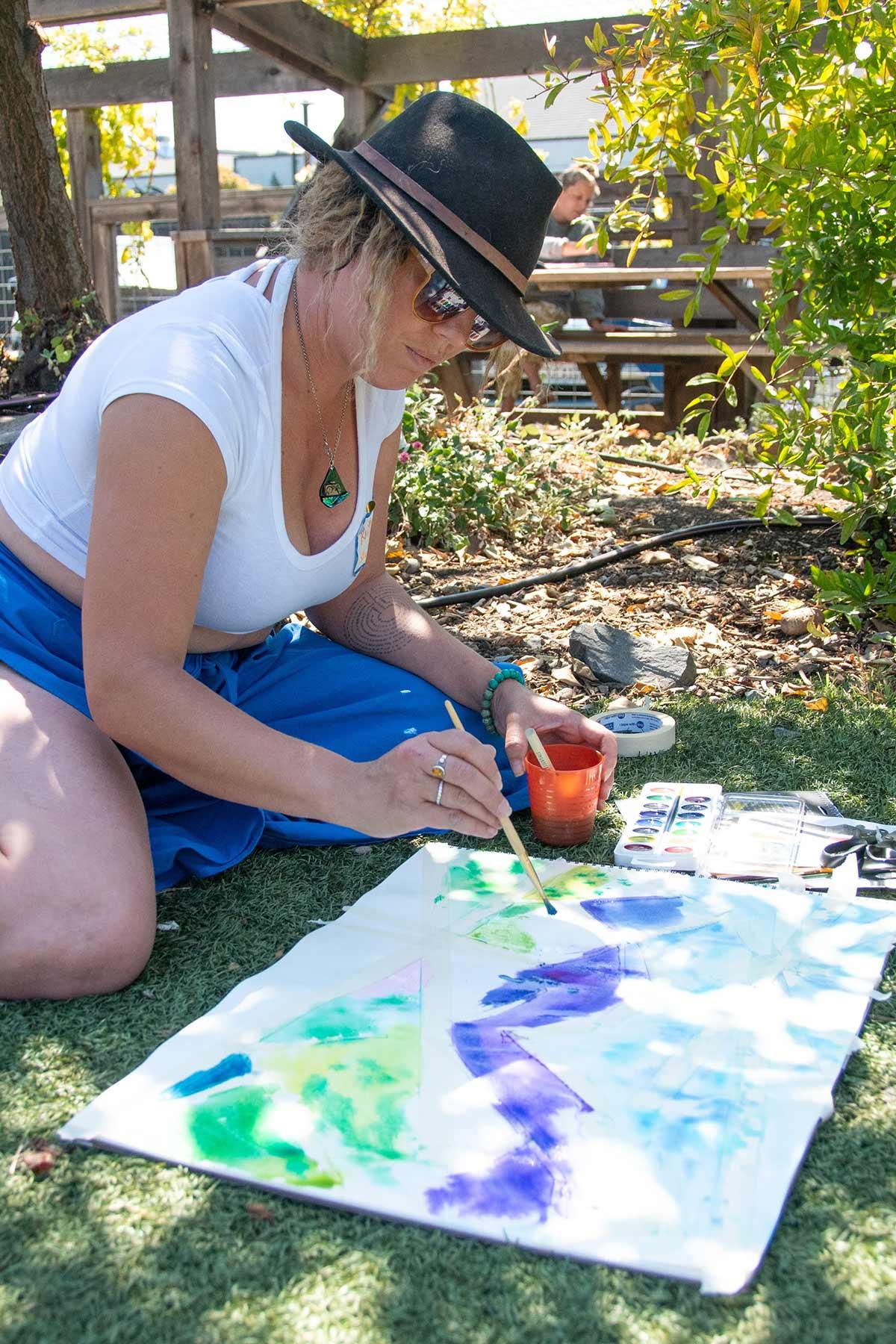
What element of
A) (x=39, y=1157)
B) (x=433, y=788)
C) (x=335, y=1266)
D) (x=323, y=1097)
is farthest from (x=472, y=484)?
(x=335, y=1266)

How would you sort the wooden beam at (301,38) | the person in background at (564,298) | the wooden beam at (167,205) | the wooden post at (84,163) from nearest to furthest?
the wooden beam at (301,38), the person in background at (564,298), the wooden beam at (167,205), the wooden post at (84,163)

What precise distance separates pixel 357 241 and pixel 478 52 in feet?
14.8

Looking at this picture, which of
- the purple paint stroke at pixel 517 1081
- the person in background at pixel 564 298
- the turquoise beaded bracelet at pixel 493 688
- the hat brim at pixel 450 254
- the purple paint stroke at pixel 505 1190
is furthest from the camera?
the person in background at pixel 564 298

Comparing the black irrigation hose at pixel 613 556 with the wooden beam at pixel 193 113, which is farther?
the wooden beam at pixel 193 113

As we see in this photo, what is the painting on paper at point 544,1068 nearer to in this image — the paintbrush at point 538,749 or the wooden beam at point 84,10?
the paintbrush at point 538,749

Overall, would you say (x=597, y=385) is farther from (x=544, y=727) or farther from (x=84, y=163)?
(x=544, y=727)

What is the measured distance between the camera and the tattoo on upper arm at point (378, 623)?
94.3 inches

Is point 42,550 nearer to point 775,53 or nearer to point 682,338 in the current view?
point 775,53

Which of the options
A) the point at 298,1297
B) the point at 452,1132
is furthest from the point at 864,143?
the point at 298,1297

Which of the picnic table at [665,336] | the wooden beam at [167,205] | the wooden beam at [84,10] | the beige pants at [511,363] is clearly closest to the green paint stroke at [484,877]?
the beige pants at [511,363]

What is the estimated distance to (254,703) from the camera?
2.25 m

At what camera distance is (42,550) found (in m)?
1.96

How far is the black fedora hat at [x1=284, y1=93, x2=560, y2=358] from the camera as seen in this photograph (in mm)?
1604

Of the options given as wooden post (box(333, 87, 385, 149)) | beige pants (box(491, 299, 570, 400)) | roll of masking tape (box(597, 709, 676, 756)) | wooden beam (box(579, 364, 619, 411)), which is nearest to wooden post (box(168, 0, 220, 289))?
wooden post (box(333, 87, 385, 149))
